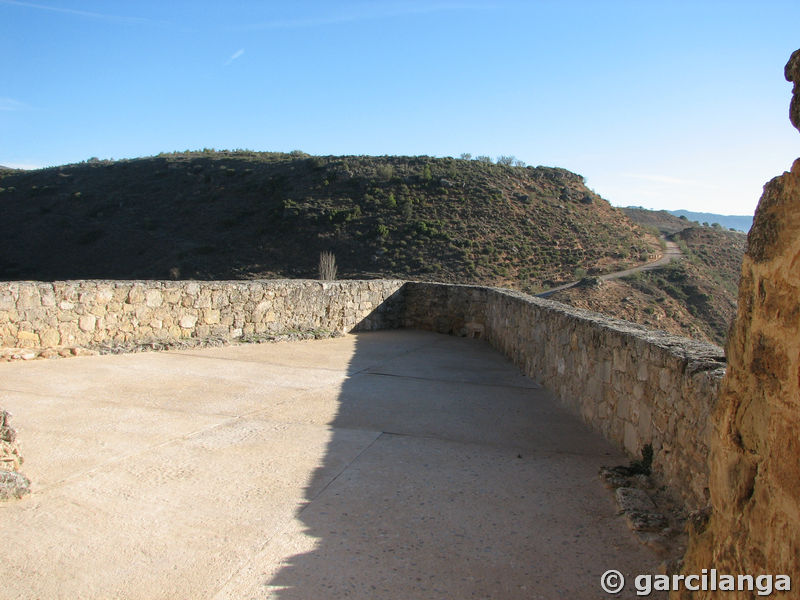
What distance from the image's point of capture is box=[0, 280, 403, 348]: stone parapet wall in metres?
7.99

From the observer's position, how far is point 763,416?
6.07ft

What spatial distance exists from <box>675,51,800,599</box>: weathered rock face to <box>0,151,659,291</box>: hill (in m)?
27.4

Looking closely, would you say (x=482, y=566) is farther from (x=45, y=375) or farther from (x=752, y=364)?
(x=45, y=375)

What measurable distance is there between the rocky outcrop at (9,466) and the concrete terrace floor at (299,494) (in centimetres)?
7

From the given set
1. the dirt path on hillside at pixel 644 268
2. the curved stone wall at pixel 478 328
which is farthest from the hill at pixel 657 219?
the curved stone wall at pixel 478 328

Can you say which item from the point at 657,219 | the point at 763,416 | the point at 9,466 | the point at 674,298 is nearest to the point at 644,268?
the point at 674,298

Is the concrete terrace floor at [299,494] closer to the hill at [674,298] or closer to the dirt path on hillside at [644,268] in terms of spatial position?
the hill at [674,298]

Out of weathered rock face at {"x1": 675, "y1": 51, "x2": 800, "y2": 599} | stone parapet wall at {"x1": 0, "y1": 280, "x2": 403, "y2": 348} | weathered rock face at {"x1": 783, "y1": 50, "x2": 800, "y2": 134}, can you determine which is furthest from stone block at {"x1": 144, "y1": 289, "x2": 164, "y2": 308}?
weathered rock face at {"x1": 783, "y1": 50, "x2": 800, "y2": 134}

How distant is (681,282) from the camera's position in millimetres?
29078

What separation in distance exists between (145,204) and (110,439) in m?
39.0

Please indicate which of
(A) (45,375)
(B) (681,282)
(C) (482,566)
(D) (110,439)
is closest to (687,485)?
(C) (482,566)

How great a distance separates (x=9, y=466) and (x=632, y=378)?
4288 millimetres

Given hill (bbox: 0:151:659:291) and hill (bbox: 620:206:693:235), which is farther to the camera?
hill (bbox: 620:206:693:235)

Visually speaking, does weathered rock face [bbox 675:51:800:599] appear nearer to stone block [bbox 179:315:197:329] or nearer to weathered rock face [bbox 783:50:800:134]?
weathered rock face [bbox 783:50:800:134]
